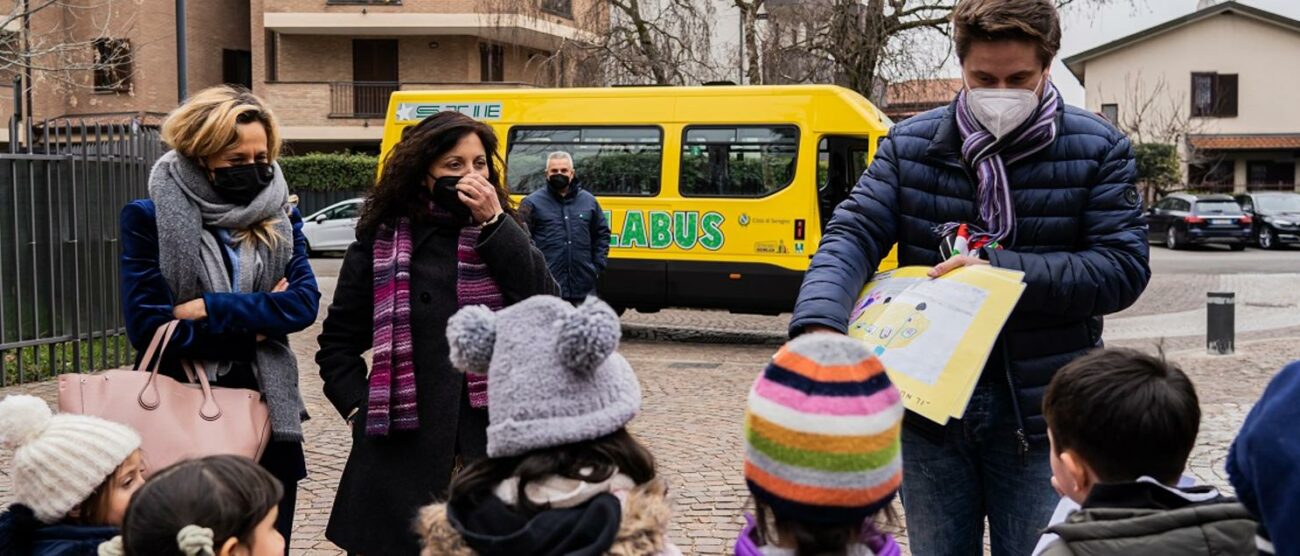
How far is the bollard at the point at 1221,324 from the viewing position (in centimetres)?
1205

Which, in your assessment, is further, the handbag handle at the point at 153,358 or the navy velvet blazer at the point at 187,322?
the navy velvet blazer at the point at 187,322

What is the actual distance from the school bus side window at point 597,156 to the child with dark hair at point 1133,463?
37.8ft

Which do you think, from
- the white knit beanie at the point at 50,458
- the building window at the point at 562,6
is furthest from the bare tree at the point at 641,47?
the white knit beanie at the point at 50,458

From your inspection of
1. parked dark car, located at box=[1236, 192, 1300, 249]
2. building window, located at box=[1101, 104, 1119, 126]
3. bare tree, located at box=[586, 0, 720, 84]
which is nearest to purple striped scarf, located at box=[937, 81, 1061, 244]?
bare tree, located at box=[586, 0, 720, 84]

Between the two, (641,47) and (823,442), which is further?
(641,47)

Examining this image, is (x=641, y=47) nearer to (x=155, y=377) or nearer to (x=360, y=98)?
(x=360, y=98)

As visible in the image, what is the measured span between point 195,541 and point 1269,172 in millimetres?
49458

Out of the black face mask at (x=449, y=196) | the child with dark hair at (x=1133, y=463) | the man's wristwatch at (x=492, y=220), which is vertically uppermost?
the black face mask at (x=449, y=196)

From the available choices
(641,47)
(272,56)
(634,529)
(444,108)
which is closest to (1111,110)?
(641,47)

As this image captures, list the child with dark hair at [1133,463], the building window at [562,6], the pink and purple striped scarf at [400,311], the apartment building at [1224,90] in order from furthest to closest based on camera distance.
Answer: the apartment building at [1224,90] → the building window at [562,6] → the pink and purple striped scarf at [400,311] → the child with dark hair at [1133,463]

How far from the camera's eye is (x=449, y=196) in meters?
3.35

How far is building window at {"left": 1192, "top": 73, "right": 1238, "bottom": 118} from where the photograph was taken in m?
45.2

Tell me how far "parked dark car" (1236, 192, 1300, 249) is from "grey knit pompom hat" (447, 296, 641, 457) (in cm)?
3176

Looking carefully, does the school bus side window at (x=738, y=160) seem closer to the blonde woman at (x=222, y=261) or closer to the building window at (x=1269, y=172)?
the blonde woman at (x=222, y=261)
